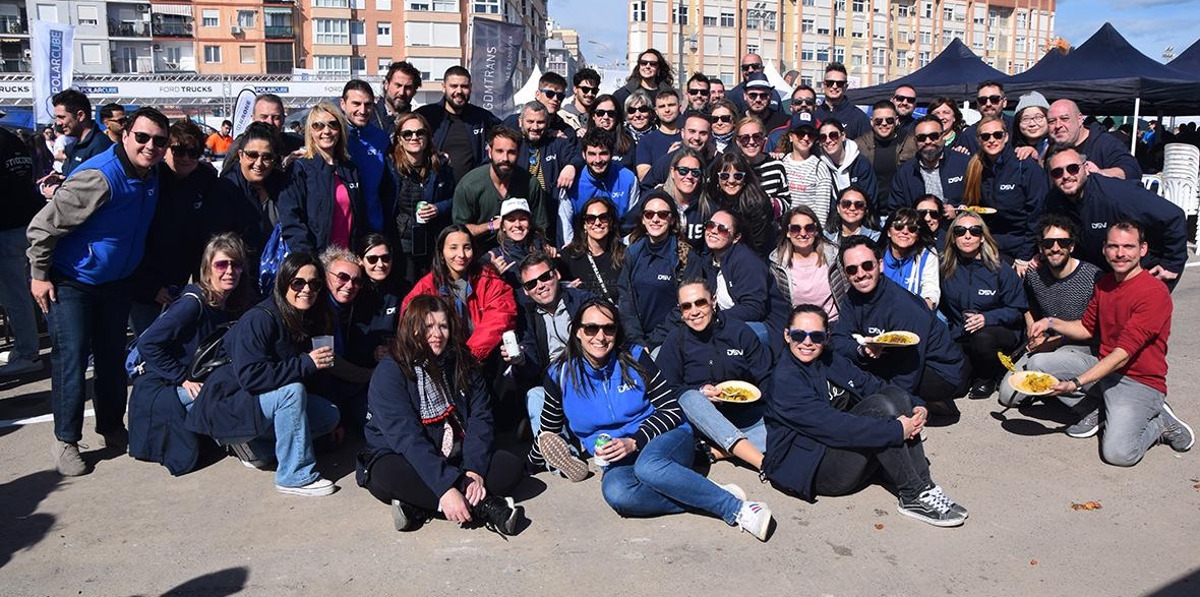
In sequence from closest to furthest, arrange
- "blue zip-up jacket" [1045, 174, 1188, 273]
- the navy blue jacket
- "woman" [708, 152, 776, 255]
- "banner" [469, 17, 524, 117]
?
the navy blue jacket, "blue zip-up jacket" [1045, 174, 1188, 273], "woman" [708, 152, 776, 255], "banner" [469, 17, 524, 117]

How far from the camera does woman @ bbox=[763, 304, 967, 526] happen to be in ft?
→ 14.1

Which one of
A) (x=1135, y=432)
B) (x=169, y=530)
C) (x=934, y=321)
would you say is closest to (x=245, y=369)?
(x=169, y=530)

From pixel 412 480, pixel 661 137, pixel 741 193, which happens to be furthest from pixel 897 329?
pixel 412 480

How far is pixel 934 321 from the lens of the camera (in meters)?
5.49

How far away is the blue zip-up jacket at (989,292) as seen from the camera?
6.11 m

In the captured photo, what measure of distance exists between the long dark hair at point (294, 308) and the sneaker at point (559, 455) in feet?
4.49

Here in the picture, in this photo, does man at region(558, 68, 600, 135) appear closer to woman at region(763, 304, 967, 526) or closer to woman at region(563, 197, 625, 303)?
woman at region(563, 197, 625, 303)

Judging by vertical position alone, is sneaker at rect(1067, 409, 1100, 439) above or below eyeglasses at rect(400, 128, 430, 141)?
below

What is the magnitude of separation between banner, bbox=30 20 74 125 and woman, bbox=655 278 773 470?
12.1 m

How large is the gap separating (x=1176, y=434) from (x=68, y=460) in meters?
6.25

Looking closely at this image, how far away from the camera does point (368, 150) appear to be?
616cm

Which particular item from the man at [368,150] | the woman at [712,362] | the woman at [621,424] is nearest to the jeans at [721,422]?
the woman at [712,362]

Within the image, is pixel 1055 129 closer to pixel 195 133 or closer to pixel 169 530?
pixel 195 133

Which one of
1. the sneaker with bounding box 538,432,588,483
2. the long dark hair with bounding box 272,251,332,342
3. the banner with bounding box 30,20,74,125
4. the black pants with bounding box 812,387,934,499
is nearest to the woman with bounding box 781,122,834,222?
the black pants with bounding box 812,387,934,499
